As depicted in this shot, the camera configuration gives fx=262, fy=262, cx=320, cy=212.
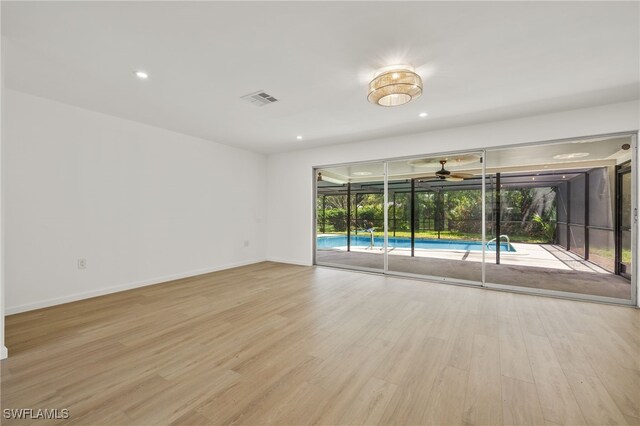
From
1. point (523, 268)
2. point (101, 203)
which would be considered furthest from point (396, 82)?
point (523, 268)

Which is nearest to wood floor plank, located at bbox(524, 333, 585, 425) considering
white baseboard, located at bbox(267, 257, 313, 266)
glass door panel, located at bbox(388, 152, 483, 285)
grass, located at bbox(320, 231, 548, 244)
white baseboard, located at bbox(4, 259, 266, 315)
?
glass door panel, located at bbox(388, 152, 483, 285)

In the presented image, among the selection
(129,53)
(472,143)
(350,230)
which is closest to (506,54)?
(472,143)

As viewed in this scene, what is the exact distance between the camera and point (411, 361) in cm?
213

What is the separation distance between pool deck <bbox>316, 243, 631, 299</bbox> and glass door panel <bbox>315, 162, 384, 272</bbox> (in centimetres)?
53

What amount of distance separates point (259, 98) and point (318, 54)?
3.92ft

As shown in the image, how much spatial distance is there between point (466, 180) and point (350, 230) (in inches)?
145

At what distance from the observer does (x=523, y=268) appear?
567 cm

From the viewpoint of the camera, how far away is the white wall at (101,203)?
3.19 meters

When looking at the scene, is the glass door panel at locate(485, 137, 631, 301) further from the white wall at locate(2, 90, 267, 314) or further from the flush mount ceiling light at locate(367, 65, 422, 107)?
the white wall at locate(2, 90, 267, 314)

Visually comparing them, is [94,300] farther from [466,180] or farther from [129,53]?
[466,180]

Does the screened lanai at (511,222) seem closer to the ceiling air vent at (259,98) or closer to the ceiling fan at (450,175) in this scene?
the ceiling fan at (450,175)

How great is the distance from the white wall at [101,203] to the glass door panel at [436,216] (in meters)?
3.86

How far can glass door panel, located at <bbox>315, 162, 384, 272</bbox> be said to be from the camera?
6.93m

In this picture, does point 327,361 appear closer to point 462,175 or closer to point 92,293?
point 92,293
